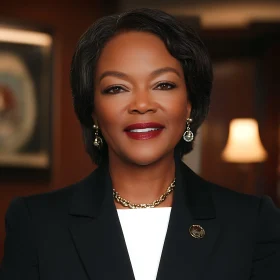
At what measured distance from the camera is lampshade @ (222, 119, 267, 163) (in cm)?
532

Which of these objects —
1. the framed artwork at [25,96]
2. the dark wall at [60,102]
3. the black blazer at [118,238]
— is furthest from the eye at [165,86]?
the dark wall at [60,102]

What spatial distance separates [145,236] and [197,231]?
0.14m

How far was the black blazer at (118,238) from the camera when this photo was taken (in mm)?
1740

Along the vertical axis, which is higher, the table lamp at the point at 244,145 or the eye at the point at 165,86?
the eye at the point at 165,86

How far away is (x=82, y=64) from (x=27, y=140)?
3018mm

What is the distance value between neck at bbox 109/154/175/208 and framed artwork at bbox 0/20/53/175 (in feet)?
9.50

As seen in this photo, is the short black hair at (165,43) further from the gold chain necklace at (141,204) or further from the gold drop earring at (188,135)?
the gold chain necklace at (141,204)

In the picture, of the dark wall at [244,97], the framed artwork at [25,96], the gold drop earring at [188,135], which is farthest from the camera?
the dark wall at [244,97]

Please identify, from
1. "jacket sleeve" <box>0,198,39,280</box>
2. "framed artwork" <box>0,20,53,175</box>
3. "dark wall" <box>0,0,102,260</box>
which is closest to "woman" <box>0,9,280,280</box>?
"jacket sleeve" <box>0,198,39,280</box>

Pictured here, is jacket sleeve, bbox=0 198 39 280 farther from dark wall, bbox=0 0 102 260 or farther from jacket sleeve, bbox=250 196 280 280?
dark wall, bbox=0 0 102 260

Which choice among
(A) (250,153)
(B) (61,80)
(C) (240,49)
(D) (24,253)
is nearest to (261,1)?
(C) (240,49)

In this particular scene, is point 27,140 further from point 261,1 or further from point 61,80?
point 261,1

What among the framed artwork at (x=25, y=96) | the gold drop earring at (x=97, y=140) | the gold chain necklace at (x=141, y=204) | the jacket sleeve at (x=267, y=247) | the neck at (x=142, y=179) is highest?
the gold drop earring at (x=97, y=140)

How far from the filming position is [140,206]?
1.87 m
